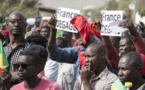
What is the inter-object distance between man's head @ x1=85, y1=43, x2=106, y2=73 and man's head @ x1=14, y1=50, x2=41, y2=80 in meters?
0.79

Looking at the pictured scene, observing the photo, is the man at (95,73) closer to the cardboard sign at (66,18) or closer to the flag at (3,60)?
the flag at (3,60)

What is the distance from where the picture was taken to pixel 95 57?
511 cm

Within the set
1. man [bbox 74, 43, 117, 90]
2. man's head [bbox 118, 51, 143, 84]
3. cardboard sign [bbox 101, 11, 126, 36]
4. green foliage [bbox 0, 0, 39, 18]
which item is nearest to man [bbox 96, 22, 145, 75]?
cardboard sign [bbox 101, 11, 126, 36]

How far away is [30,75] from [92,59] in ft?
3.26

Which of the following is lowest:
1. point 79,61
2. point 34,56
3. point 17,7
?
point 17,7

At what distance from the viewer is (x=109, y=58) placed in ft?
18.3

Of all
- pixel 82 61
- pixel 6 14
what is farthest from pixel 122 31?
pixel 6 14

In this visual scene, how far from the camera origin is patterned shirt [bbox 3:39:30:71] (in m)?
5.53

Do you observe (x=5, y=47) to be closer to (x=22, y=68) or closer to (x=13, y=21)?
(x=13, y=21)

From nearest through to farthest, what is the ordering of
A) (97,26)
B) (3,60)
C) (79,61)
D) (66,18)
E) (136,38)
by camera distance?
(3,60) < (136,38) < (79,61) < (97,26) < (66,18)

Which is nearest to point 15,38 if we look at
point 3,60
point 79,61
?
point 3,60

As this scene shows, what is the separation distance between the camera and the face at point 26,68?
177 inches

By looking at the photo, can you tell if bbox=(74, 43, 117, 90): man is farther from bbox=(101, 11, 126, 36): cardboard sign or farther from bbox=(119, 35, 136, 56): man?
bbox=(101, 11, 126, 36): cardboard sign

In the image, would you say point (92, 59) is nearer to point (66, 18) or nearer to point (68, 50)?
point (68, 50)
